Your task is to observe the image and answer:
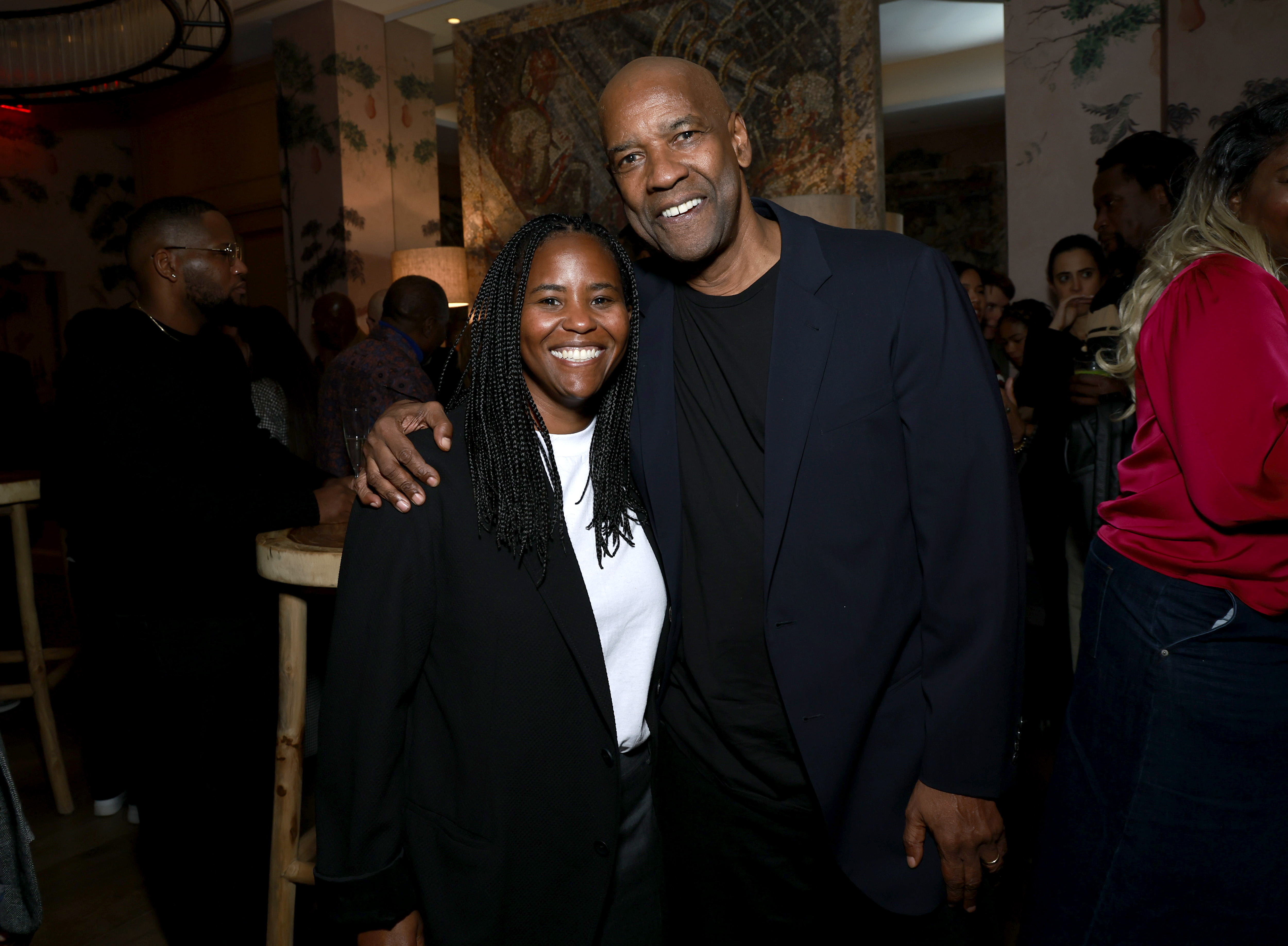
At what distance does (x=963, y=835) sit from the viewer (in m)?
1.18

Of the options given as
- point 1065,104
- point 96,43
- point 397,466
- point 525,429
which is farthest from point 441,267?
point 397,466

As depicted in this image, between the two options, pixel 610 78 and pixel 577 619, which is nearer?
pixel 577 619

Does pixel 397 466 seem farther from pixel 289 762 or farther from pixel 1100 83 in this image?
pixel 1100 83

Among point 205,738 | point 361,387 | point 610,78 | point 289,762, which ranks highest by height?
point 610,78

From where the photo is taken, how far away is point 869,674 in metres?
1.21

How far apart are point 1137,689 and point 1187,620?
0.47 ft

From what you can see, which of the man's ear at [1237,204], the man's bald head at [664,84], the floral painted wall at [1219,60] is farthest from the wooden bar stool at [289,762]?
the floral painted wall at [1219,60]

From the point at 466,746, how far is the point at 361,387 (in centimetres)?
236

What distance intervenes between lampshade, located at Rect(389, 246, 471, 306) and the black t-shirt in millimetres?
4716

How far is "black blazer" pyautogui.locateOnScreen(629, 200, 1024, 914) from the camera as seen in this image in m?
1.17

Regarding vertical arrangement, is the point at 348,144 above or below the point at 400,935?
above

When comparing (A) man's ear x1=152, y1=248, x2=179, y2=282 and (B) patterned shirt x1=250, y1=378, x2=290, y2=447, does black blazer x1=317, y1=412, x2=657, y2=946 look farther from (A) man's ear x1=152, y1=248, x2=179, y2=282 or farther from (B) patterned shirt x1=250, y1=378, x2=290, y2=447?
(B) patterned shirt x1=250, y1=378, x2=290, y2=447

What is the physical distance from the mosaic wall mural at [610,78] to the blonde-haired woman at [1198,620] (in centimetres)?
306

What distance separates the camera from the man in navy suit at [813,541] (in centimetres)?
117
